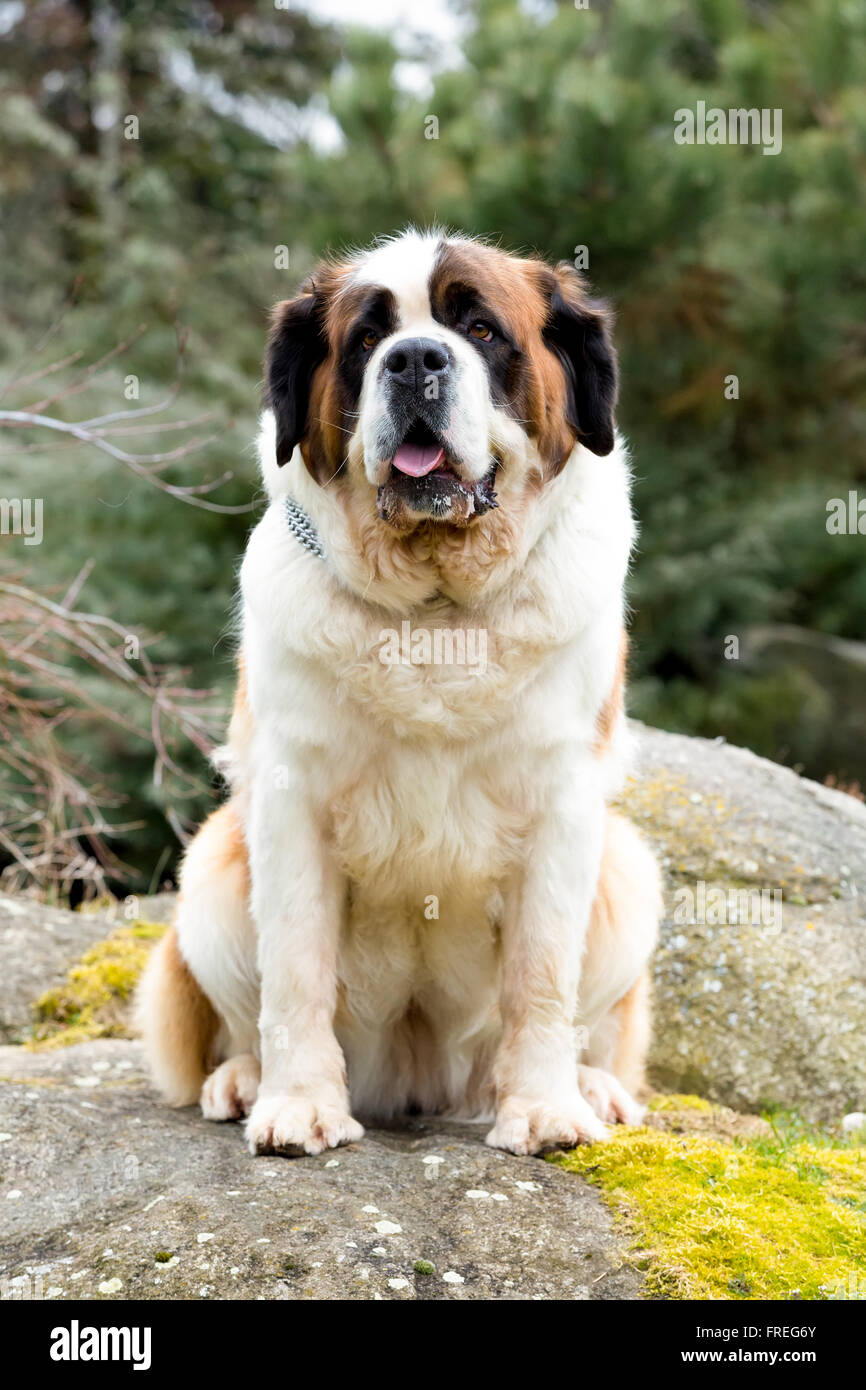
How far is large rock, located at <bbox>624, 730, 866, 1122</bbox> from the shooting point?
196 inches

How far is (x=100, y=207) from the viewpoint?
47.9 feet

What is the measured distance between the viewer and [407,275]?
139 inches

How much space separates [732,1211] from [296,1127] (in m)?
1.09

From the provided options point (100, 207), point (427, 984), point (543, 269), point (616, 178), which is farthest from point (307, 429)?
point (100, 207)

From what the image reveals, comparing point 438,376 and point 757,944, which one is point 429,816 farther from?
point 757,944

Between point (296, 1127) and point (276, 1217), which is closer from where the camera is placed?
point (276, 1217)

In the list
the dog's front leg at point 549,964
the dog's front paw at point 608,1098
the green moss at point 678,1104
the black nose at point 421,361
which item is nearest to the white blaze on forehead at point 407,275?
the black nose at point 421,361

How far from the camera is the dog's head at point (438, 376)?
3.41 m

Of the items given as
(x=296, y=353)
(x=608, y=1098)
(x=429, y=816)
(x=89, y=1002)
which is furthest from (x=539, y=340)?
(x=89, y=1002)

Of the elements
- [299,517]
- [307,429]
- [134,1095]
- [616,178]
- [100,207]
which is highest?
[100,207]

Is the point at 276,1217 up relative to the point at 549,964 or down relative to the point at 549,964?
down

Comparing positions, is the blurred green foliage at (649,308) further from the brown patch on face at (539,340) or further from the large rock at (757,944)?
the brown patch on face at (539,340)

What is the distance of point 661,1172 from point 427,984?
2.84 ft

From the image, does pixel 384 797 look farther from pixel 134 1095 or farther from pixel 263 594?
pixel 134 1095
